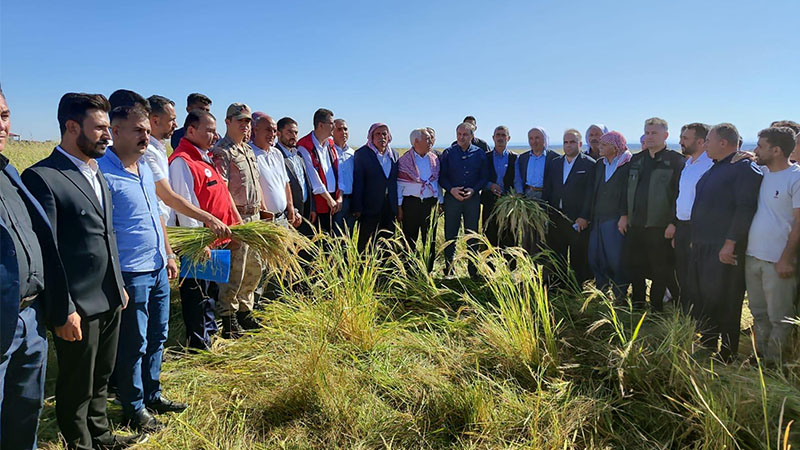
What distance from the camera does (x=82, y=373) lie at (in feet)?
7.39

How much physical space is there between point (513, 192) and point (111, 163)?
4602mm

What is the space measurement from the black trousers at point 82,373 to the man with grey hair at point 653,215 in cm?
463

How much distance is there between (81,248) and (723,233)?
448 centimetres

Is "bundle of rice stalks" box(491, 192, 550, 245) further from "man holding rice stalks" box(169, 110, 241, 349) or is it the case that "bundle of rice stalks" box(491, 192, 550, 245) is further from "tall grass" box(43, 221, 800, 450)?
"man holding rice stalks" box(169, 110, 241, 349)

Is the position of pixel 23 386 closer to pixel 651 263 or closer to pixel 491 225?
pixel 651 263

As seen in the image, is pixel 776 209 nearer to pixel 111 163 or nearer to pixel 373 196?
pixel 373 196

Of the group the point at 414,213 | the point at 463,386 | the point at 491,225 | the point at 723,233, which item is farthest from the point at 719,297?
the point at 414,213

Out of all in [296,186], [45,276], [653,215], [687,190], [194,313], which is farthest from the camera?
[296,186]

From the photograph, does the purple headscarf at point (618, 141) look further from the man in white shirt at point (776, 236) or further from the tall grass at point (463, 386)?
the tall grass at point (463, 386)

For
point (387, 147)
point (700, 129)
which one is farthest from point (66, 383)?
point (700, 129)

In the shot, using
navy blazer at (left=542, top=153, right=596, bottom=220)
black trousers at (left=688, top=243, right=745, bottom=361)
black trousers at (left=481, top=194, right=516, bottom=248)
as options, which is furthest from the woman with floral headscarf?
black trousers at (left=481, top=194, right=516, bottom=248)

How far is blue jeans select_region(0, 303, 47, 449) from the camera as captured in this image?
6.10ft

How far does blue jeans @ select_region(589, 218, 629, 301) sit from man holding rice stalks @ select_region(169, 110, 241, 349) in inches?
152

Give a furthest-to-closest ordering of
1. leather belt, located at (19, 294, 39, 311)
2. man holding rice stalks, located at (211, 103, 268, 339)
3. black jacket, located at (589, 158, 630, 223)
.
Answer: black jacket, located at (589, 158, 630, 223) → man holding rice stalks, located at (211, 103, 268, 339) → leather belt, located at (19, 294, 39, 311)
